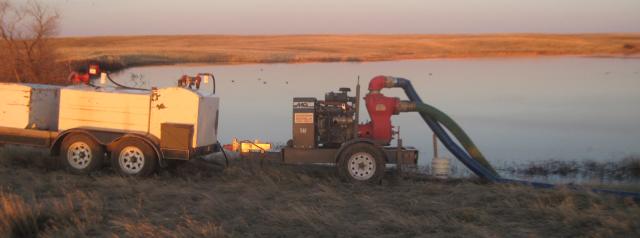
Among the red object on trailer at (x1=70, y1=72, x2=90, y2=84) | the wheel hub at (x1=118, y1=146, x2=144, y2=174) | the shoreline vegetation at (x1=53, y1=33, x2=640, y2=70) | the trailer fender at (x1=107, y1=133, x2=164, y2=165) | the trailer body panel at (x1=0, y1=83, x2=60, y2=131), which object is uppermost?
the shoreline vegetation at (x1=53, y1=33, x2=640, y2=70)

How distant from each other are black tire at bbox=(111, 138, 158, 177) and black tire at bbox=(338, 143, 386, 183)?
245 cm

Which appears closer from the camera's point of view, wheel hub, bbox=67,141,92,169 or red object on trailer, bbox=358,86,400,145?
wheel hub, bbox=67,141,92,169

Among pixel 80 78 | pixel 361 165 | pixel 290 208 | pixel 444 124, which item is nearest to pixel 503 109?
pixel 444 124

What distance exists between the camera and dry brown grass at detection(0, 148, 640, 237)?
717cm

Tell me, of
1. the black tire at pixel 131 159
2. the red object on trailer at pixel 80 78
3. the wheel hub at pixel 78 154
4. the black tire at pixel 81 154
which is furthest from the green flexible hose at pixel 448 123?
the red object on trailer at pixel 80 78

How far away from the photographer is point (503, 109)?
2295 centimetres

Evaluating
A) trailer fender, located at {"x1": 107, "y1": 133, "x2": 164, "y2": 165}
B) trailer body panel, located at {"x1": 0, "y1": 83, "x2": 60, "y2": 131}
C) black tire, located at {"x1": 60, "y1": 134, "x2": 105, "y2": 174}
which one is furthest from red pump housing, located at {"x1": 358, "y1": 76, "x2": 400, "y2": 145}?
trailer body panel, located at {"x1": 0, "y1": 83, "x2": 60, "y2": 131}

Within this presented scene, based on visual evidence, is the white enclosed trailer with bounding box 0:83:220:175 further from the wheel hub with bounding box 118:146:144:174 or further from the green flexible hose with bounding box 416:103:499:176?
the green flexible hose with bounding box 416:103:499:176

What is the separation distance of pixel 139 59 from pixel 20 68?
26.0 metres

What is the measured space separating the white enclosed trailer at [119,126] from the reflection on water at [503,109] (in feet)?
16.7

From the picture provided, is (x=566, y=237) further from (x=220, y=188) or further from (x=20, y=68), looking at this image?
(x=20, y=68)

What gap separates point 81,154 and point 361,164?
146 inches

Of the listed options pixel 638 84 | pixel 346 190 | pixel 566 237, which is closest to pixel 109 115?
pixel 346 190

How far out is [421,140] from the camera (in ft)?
56.0
